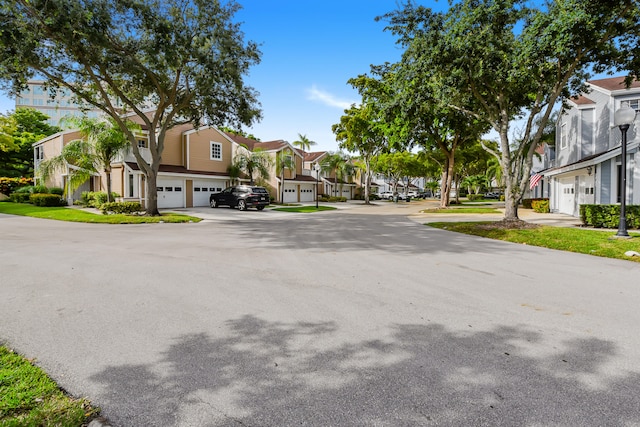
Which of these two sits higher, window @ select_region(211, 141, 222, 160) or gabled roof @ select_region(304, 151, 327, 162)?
gabled roof @ select_region(304, 151, 327, 162)

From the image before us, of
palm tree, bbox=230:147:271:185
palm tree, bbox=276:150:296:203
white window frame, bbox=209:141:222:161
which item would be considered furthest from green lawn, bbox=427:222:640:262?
white window frame, bbox=209:141:222:161

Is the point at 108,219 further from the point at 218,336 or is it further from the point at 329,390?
the point at 329,390

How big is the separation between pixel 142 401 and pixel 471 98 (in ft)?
57.9

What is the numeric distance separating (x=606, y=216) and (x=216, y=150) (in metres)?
28.6

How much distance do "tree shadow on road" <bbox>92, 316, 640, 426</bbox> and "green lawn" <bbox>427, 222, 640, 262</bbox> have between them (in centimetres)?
682

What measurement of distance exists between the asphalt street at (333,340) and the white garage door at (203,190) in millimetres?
22574

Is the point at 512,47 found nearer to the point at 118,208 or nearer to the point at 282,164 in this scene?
the point at 118,208

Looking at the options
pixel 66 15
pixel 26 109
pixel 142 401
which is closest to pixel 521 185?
pixel 142 401

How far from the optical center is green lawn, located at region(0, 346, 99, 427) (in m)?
2.19

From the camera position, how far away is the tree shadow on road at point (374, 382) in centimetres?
230

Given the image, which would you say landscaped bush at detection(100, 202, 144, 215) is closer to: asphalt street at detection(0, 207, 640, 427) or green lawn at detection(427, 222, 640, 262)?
asphalt street at detection(0, 207, 640, 427)

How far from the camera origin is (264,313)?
4.25 m

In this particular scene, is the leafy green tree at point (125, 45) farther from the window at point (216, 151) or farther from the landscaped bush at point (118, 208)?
the window at point (216, 151)

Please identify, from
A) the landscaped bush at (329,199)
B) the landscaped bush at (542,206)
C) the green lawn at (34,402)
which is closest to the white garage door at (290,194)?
the landscaped bush at (329,199)
